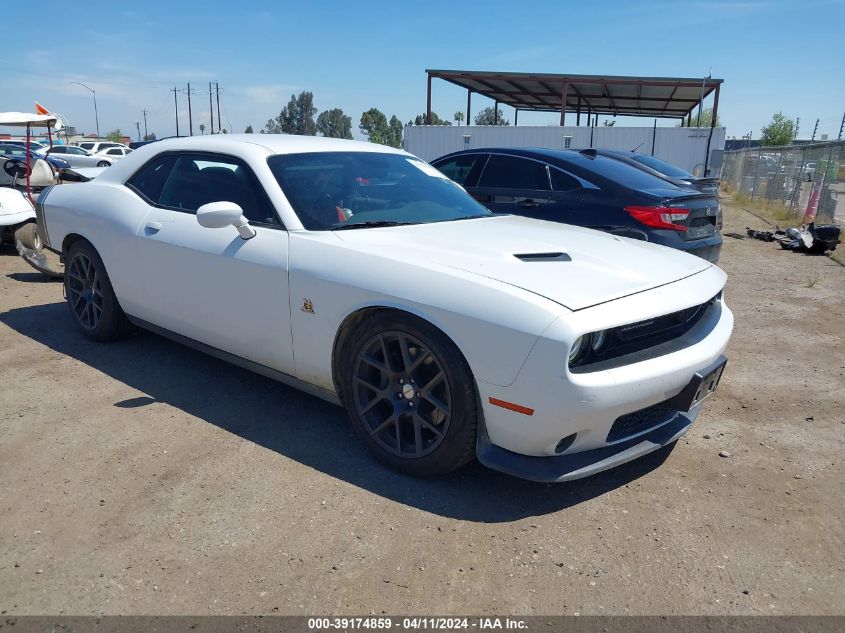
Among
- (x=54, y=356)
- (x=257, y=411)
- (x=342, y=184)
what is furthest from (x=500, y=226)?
(x=54, y=356)

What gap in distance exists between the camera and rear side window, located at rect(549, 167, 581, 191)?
20.8 feet

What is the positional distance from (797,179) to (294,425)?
16051 millimetres

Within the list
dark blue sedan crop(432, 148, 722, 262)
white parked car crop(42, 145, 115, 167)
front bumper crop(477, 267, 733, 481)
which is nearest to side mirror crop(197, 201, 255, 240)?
front bumper crop(477, 267, 733, 481)

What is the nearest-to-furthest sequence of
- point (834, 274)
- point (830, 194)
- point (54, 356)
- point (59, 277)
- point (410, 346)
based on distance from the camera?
point (410, 346), point (54, 356), point (59, 277), point (834, 274), point (830, 194)

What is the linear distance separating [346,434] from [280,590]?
1.28 meters

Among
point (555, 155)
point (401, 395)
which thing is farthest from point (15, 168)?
point (401, 395)

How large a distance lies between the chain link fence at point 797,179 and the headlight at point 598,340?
→ 40.7 ft

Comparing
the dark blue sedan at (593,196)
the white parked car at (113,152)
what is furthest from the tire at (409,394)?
the white parked car at (113,152)

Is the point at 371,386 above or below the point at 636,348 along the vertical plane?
below

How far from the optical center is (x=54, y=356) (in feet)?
15.5

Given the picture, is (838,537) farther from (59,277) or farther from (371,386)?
(59,277)

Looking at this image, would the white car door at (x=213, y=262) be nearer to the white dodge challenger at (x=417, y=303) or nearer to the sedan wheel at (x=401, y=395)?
the white dodge challenger at (x=417, y=303)

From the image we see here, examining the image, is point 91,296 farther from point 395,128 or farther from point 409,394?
point 395,128

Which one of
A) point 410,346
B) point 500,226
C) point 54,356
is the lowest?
point 54,356
